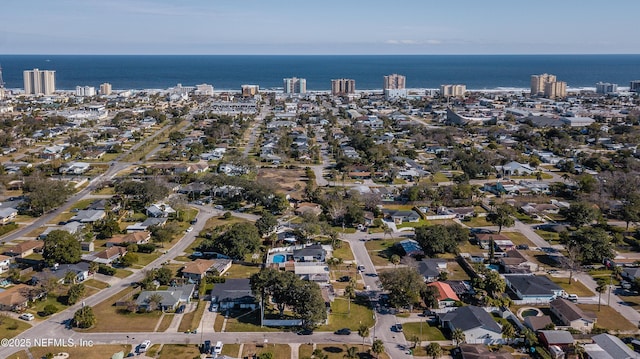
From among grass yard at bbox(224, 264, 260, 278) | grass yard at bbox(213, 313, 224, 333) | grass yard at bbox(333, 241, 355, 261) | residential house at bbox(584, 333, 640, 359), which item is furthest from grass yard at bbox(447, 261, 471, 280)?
grass yard at bbox(213, 313, 224, 333)

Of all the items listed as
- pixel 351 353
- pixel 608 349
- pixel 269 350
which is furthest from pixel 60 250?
pixel 608 349

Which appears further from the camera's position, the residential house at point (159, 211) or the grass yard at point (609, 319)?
the residential house at point (159, 211)

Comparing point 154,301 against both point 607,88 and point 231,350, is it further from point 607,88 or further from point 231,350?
point 607,88

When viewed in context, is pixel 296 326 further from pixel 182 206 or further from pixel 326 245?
pixel 182 206

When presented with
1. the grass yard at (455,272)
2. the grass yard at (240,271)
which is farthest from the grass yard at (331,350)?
the grass yard at (455,272)

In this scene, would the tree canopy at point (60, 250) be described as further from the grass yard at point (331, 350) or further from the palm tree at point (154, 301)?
the grass yard at point (331, 350)

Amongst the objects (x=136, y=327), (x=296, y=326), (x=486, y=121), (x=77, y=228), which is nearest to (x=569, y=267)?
(x=296, y=326)

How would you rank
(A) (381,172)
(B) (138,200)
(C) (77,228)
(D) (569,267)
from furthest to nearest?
1. (A) (381,172)
2. (B) (138,200)
3. (C) (77,228)
4. (D) (569,267)
